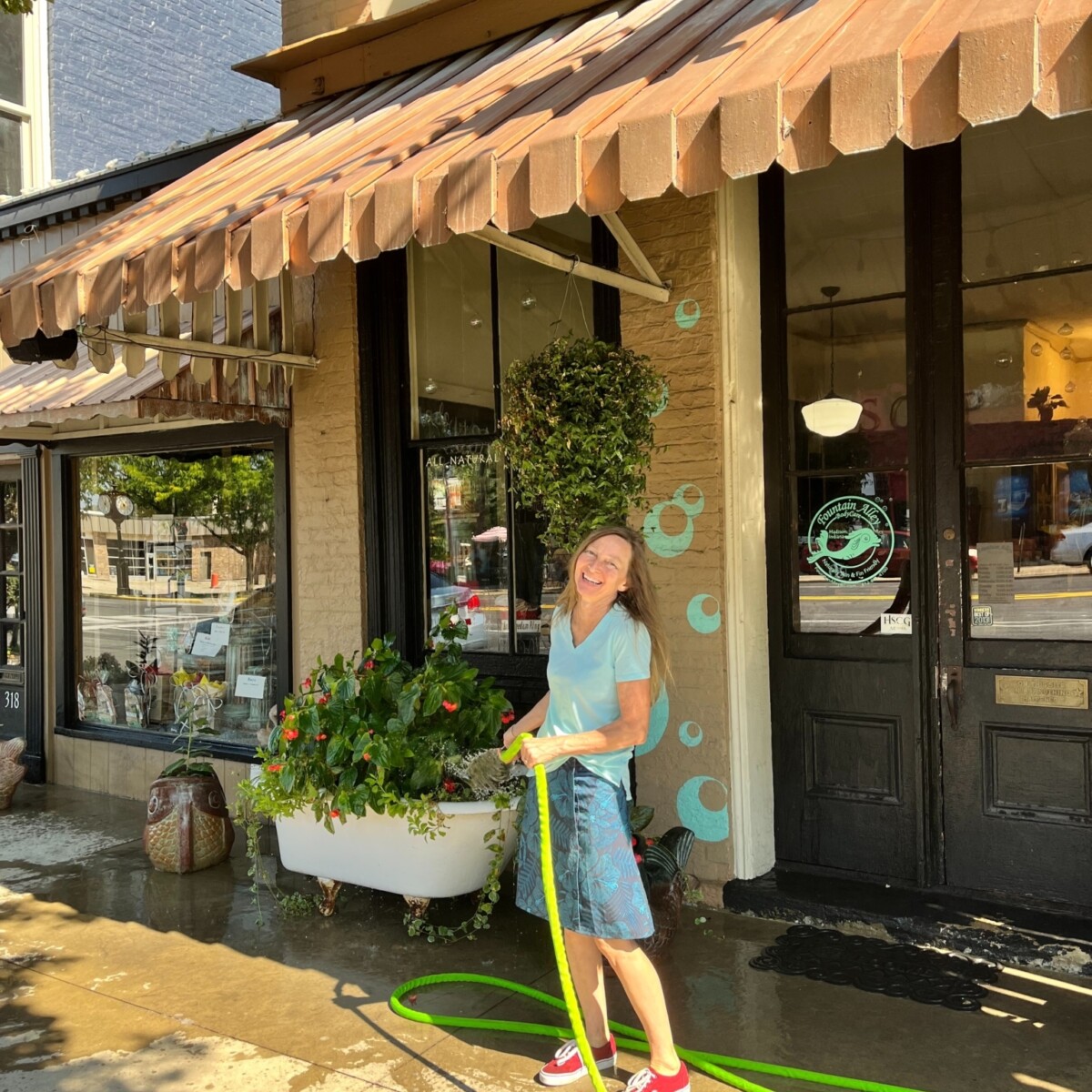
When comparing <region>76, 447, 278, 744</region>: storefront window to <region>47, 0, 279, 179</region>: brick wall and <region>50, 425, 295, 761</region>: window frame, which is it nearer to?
<region>50, 425, 295, 761</region>: window frame

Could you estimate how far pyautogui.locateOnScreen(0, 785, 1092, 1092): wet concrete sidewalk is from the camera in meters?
3.47

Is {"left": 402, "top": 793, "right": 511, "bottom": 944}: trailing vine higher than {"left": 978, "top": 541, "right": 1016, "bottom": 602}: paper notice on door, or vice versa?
{"left": 978, "top": 541, "right": 1016, "bottom": 602}: paper notice on door

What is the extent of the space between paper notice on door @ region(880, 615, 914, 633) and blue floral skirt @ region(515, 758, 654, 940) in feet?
6.41

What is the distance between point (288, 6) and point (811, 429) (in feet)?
14.8

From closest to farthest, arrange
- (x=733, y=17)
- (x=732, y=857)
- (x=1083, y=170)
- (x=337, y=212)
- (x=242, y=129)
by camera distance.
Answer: (x=337, y=212)
(x=733, y=17)
(x=1083, y=170)
(x=732, y=857)
(x=242, y=129)

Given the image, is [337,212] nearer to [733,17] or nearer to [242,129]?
[733,17]

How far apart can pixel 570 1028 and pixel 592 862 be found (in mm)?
857

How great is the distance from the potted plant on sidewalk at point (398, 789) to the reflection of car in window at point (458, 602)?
39.1 inches

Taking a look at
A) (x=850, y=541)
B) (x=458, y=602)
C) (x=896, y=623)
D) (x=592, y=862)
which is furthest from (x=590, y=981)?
(x=458, y=602)

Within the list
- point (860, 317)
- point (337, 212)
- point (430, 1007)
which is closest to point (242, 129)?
point (337, 212)

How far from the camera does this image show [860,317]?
16.0 feet

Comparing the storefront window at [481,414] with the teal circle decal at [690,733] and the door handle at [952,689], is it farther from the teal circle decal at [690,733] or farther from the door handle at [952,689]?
the door handle at [952,689]

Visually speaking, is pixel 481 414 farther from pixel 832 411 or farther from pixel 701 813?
pixel 701 813

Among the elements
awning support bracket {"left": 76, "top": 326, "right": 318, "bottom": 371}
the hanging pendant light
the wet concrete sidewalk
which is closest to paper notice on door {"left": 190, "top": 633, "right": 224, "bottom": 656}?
awning support bracket {"left": 76, "top": 326, "right": 318, "bottom": 371}
